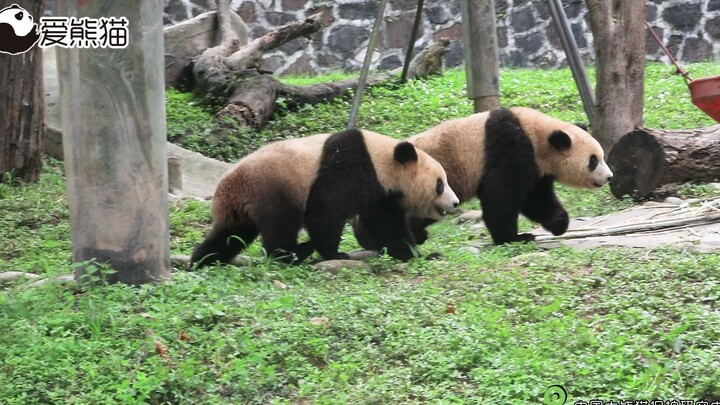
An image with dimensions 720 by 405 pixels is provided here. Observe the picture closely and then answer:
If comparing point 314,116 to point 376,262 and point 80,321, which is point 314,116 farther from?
point 80,321

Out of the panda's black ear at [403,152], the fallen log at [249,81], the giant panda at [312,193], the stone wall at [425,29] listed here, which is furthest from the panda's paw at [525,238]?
the stone wall at [425,29]

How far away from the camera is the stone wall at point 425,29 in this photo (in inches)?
655

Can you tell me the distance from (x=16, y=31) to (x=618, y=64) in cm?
590

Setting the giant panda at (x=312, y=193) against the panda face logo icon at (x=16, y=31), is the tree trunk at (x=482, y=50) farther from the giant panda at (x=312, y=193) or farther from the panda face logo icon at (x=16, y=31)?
the panda face logo icon at (x=16, y=31)

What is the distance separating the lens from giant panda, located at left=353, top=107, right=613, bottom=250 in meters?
7.87

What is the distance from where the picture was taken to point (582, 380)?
4461 mm

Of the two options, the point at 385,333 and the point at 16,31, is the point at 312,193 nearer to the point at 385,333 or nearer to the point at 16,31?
the point at 385,333

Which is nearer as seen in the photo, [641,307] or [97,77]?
[641,307]

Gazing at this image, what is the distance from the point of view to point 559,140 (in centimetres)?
813

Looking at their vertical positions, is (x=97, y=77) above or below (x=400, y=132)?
above

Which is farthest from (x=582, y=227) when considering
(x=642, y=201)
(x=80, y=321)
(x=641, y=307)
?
(x=80, y=321)

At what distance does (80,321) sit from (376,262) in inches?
94.7

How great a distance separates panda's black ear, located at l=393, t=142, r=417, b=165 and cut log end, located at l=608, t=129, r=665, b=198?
8.63 feet

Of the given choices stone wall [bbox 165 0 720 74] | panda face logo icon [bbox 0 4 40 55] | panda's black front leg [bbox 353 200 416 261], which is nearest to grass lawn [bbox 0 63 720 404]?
panda's black front leg [bbox 353 200 416 261]
